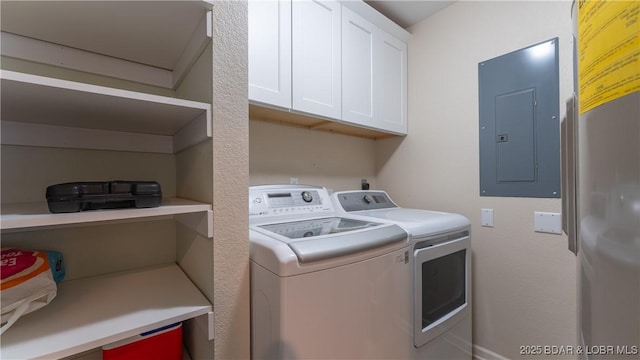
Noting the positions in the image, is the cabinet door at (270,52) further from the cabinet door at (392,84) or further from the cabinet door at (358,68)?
the cabinet door at (392,84)

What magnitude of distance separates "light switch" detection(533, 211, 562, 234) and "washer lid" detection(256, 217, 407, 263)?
3.26 ft

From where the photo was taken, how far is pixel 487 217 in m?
1.74

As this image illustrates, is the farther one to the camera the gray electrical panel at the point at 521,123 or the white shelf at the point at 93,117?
the gray electrical panel at the point at 521,123

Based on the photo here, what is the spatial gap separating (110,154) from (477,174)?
2099mm

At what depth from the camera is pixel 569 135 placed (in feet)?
1.99

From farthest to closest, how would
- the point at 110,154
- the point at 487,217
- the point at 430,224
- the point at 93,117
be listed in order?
1. the point at 487,217
2. the point at 430,224
3. the point at 110,154
4. the point at 93,117

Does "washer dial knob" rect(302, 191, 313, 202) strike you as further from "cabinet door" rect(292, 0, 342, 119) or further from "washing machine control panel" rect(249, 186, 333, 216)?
"cabinet door" rect(292, 0, 342, 119)

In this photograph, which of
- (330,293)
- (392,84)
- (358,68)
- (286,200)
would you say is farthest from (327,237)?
(392,84)

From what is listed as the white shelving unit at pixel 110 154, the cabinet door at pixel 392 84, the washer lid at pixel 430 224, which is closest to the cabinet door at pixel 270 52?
the white shelving unit at pixel 110 154

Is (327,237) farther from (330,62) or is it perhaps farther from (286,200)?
(330,62)

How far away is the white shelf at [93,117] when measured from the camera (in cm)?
64

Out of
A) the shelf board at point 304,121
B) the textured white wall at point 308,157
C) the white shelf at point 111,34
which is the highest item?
the white shelf at point 111,34

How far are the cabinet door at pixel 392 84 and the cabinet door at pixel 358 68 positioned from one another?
84mm

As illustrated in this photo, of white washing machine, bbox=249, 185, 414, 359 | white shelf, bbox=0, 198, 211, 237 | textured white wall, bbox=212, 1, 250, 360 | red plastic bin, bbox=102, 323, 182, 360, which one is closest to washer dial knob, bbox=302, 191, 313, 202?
white washing machine, bbox=249, 185, 414, 359
